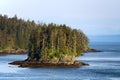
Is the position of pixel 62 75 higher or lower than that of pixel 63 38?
lower

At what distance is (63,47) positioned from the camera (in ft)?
515

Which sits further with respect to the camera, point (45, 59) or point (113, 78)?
point (45, 59)

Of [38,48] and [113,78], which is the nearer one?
[113,78]

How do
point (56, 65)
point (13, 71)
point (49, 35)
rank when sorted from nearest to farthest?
point (13, 71) → point (56, 65) → point (49, 35)

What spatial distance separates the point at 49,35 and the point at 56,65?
49.4 ft

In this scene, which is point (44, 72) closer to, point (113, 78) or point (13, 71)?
point (13, 71)

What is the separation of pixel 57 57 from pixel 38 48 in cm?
825

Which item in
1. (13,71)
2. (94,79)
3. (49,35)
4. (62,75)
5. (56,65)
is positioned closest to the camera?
(94,79)

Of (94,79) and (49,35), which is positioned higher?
(49,35)

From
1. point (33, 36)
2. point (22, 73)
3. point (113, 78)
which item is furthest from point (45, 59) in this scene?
point (113, 78)

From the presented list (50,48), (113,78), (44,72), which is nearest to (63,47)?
(50,48)

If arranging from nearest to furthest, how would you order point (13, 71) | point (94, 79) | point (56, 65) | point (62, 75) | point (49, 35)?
point (94, 79) < point (62, 75) < point (13, 71) < point (56, 65) < point (49, 35)

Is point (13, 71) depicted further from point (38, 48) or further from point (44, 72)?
point (38, 48)

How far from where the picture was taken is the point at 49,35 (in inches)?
6329
